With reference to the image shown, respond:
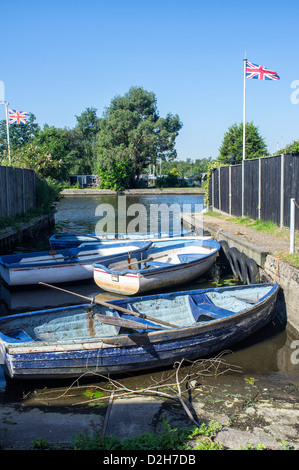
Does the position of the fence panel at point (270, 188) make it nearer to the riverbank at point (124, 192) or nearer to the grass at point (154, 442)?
the grass at point (154, 442)

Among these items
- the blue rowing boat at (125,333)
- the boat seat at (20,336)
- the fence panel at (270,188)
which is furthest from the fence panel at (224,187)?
the boat seat at (20,336)

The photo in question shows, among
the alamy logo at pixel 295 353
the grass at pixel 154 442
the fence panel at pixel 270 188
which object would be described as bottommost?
the alamy logo at pixel 295 353

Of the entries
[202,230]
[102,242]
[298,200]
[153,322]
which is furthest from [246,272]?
[202,230]

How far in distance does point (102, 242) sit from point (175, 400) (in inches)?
390

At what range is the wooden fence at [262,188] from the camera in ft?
41.4

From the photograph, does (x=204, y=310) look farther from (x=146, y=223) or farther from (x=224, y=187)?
(x=146, y=223)

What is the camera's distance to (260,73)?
1894 cm

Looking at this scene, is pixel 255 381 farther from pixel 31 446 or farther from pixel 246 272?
pixel 246 272

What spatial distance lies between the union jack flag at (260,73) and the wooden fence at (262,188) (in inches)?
176

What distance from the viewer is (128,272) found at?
986 cm

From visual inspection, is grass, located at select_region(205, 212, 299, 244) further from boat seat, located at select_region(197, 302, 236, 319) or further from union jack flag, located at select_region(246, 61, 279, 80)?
Answer: union jack flag, located at select_region(246, 61, 279, 80)

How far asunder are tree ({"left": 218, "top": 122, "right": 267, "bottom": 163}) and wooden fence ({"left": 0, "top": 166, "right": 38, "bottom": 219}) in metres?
45.7

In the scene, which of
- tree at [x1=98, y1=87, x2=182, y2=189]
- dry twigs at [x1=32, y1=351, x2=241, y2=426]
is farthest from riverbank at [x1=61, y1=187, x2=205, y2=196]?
dry twigs at [x1=32, y1=351, x2=241, y2=426]

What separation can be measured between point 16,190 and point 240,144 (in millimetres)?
52326
